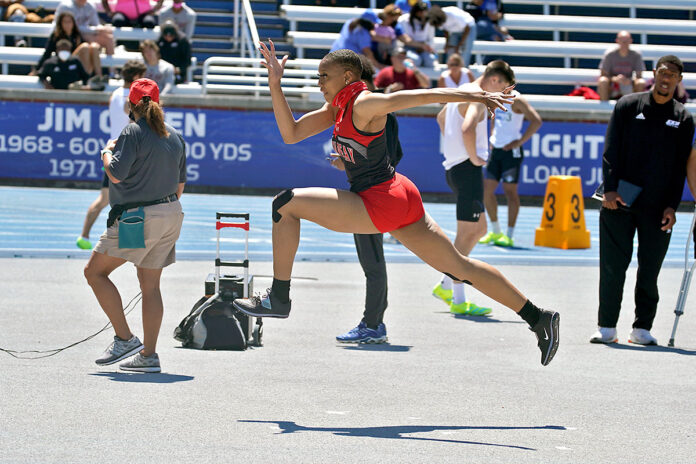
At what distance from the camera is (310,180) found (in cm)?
2039

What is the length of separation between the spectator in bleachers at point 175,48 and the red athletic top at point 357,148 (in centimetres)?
1514

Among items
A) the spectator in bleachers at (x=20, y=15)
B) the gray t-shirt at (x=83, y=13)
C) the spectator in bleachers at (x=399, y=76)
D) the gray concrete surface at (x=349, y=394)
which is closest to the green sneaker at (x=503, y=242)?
the gray concrete surface at (x=349, y=394)

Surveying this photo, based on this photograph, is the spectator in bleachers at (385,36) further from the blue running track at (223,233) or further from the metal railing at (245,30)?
the blue running track at (223,233)

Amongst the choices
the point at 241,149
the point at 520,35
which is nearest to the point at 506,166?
the point at 241,149

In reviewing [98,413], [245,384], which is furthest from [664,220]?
[98,413]

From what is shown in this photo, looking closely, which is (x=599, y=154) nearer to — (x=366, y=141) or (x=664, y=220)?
(x=664, y=220)

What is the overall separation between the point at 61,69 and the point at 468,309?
40.8ft

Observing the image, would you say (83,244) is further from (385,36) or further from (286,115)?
(385,36)

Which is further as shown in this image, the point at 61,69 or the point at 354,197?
the point at 61,69

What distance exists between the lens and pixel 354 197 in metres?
6.52

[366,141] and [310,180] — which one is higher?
[366,141]

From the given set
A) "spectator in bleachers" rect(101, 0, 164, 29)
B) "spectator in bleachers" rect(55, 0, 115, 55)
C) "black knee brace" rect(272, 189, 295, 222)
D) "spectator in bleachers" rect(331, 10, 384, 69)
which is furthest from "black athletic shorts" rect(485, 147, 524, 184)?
"spectator in bleachers" rect(101, 0, 164, 29)

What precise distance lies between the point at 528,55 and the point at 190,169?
8.16m

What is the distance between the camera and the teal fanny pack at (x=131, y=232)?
7.07m
